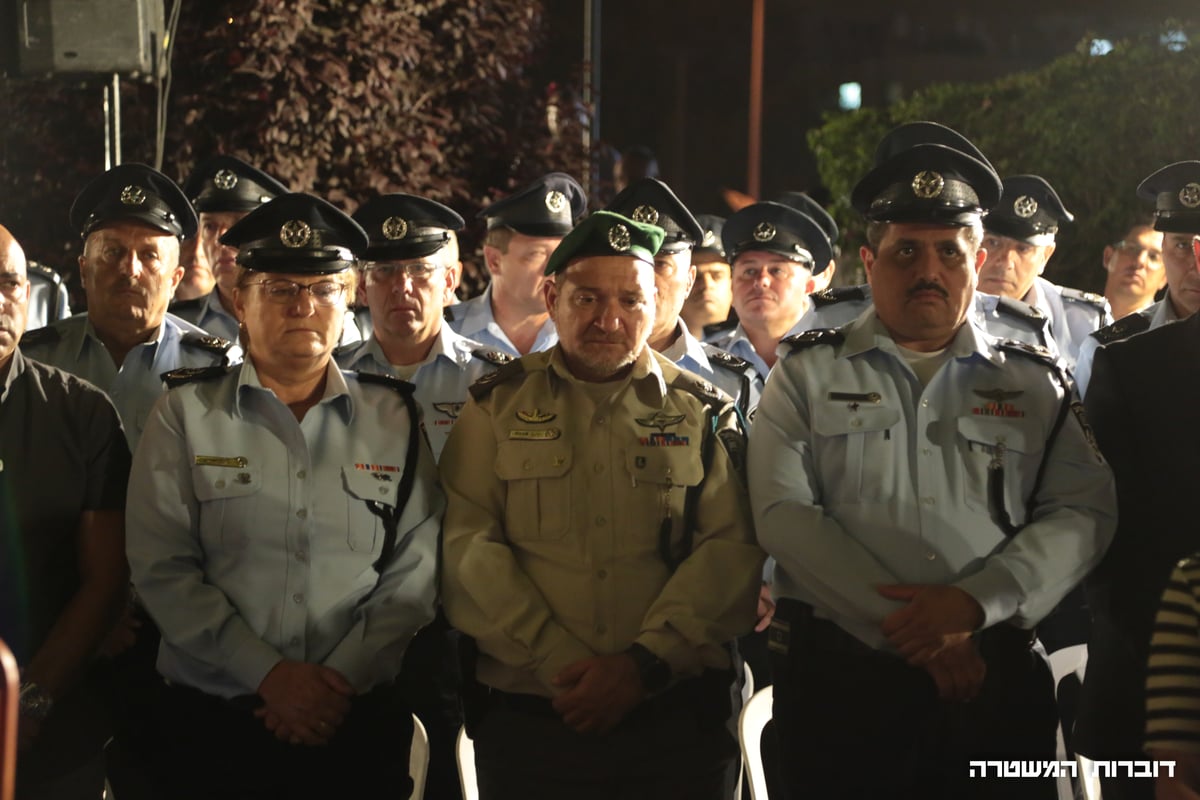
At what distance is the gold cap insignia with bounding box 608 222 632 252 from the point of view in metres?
3.40

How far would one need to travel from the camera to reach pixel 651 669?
3168mm

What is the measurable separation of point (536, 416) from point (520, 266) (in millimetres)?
1996

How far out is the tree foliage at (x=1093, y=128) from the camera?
9938mm

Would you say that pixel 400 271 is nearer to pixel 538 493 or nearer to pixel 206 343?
pixel 206 343

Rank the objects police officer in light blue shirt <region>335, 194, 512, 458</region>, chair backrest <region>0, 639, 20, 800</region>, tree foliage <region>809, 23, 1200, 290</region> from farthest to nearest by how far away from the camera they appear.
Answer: tree foliage <region>809, 23, 1200, 290</region> < police officer in light blue shirt <region>335, 194, 512, 458</region> < chair backrest <region>0, 639, 20, 800</region>

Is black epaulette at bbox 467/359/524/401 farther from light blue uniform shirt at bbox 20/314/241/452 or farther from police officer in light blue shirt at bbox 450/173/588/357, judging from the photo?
police officer in light blue shirt at bbox 450/173/588/357

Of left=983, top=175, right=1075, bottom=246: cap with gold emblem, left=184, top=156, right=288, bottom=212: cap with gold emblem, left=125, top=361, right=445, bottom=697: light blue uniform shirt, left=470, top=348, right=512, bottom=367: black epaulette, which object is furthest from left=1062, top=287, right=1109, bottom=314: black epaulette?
left=125, top=361, right=445, bottom=697: light blue uniform shirt

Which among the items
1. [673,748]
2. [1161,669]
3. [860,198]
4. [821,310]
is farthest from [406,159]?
[1161,669]

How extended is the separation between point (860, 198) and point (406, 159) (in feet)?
14.9

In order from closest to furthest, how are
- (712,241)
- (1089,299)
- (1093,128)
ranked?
1. (1089,299)
2. (712,241)
3. (1093,128)

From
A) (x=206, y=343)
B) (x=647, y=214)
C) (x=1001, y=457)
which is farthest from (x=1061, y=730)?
(x=206, y=343)

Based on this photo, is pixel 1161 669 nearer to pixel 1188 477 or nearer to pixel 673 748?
pixel 1188 477

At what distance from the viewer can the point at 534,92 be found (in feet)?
28.8

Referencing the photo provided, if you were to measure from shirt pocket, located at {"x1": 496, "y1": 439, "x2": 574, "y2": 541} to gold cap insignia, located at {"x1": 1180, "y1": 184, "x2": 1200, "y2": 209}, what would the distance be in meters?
2.68
